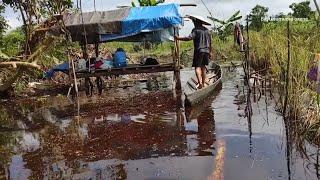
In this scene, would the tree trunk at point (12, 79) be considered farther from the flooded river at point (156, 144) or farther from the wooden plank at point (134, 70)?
the wooden plank at point (134, 70)

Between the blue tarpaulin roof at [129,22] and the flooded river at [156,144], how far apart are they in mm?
2843

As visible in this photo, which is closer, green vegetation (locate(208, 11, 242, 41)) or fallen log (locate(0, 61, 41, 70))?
fallen log (locate(0, 61, 41, 70))

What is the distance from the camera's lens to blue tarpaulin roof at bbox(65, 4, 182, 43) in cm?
1376

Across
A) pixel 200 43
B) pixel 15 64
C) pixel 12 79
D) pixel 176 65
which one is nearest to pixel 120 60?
pixel 176 65

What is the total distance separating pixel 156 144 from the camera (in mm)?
7496

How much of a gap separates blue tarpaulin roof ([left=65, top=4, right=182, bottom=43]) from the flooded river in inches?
112

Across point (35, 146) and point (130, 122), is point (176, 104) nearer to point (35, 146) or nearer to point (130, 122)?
point (130, 122)

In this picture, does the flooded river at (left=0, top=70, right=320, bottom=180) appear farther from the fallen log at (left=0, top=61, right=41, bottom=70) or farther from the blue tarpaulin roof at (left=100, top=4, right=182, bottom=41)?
the blue tarpaulin roof at (left=100, top=4, right=182, bottom=41)

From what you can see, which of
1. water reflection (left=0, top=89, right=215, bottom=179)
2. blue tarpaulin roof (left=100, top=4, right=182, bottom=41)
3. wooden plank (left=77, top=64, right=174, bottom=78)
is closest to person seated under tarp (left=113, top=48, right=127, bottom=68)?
wooden plank (left=77, top=64, right=174, bottom=78)

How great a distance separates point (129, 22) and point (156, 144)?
724 cm

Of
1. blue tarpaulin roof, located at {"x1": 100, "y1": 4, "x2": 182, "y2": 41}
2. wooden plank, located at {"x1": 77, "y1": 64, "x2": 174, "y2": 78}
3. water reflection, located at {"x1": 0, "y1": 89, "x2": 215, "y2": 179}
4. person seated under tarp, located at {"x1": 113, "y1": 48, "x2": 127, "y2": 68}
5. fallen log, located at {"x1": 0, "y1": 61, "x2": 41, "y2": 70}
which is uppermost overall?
blue tarpaulin roof, located at {"x1": 100, "y1": 4, "x2": 182, "y2": 41}

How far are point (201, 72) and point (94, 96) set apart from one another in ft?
15.1

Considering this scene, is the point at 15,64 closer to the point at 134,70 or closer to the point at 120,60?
the point at 134,70

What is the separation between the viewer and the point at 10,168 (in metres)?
6.83
